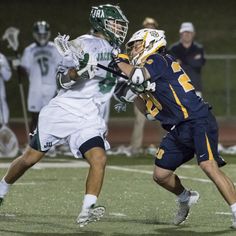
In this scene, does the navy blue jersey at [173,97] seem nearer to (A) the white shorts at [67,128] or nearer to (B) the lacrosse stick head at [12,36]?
(A) the white shorts at [67,128]

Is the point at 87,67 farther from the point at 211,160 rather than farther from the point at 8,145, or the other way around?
the point at 8,145

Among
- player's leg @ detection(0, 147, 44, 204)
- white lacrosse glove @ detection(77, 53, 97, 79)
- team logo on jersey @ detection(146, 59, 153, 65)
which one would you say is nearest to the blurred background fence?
player's leg @ detection(0, 147, 44, 204)

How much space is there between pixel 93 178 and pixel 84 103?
71 centimetres

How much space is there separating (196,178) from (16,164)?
4.01 metres

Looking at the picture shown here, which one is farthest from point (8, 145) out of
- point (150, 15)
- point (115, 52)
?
point (150, 15)

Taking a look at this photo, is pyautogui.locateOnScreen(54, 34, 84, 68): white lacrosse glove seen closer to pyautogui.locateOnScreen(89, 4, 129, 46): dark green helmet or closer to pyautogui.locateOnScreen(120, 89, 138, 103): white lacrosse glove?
pyautogui.locateOnScreen(89, 4, 129, 46): dark green helmet

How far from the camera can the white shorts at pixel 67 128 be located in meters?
8.93

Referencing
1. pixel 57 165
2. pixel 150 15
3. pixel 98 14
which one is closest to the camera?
pixel 98 14

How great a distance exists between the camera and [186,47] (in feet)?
53.0

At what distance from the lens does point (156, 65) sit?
8.57m

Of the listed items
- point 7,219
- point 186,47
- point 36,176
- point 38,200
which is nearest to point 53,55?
point 186,47

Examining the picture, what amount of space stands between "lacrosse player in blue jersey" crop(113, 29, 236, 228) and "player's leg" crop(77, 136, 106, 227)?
487mm

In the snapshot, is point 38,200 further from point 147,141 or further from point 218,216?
point 147,141

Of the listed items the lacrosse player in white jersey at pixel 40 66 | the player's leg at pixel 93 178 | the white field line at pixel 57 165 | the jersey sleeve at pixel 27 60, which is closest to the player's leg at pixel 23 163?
the player's leg at pixel 93 178
